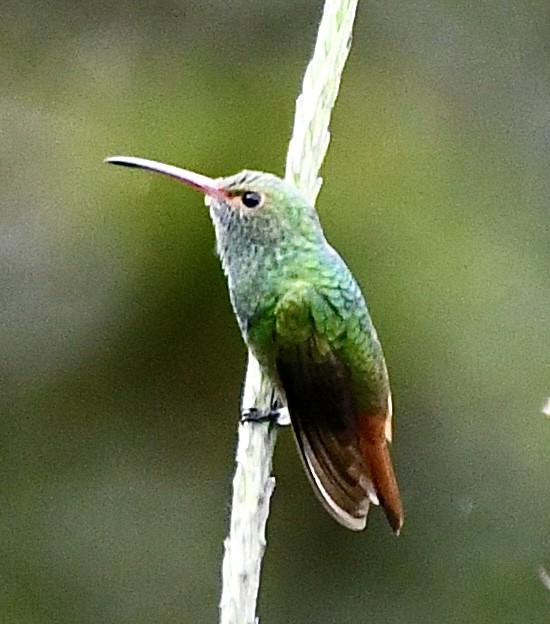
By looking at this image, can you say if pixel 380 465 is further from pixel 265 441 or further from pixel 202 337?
pixel 202 337

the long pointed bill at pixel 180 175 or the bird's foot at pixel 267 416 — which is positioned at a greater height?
the long pointed bill at pixel 180 175

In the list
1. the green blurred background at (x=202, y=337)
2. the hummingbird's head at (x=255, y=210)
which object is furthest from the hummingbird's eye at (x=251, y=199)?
the green blurred background at (x=202, y=337)

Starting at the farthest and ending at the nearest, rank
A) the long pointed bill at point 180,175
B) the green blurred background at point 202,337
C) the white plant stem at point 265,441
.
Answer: the green blurred background at point 202,337 → the long pointed bill at point 180,175 → the white plant stem at point 265,441

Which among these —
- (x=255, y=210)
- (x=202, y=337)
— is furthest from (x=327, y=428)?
(x=202, y=337)

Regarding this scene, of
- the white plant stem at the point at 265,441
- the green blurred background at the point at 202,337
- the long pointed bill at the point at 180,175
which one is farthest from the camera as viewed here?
the green blurred background at the point at 202,337

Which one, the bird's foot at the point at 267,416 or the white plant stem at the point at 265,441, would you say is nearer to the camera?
the white plant stem at the point at 265,441

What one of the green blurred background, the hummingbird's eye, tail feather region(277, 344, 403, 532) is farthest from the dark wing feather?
the green blurred background

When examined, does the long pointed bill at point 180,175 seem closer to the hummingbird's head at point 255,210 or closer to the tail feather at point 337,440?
the hummingbird's head at point 255,210
